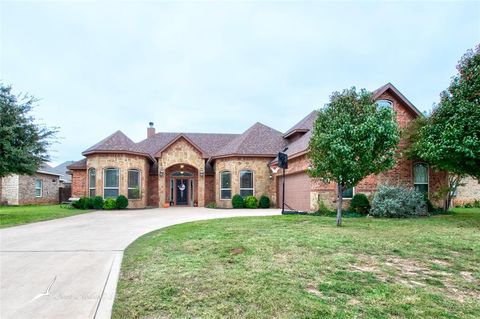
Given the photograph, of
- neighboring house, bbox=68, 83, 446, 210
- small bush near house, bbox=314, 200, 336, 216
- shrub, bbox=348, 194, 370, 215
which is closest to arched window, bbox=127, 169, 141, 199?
neighboring house, bbox=68, 83, 446, 210

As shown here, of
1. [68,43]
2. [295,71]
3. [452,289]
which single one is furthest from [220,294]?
[295,71]

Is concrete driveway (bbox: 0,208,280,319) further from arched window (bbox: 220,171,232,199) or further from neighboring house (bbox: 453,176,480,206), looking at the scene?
neighboring house (bbox: 453,176,480,206)

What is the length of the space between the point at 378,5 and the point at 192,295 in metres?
14.1

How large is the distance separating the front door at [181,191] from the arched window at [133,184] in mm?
3803

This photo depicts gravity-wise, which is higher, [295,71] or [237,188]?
[295,71]

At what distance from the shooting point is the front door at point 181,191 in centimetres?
2497

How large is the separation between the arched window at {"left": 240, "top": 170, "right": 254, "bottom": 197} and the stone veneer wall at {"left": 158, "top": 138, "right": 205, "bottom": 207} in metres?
3.51

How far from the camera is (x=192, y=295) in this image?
3.94 meters

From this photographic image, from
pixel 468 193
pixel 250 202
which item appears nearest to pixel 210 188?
pixel 250 202

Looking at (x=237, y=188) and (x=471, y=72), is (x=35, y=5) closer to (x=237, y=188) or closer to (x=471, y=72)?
(x=237, y=188)

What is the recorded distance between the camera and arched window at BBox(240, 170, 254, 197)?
21.7 m

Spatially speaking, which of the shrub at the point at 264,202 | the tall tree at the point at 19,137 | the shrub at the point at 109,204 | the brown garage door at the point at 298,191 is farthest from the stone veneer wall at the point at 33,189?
the brown garage door at the point at 298,191

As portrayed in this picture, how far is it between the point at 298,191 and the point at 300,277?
42.7 ft

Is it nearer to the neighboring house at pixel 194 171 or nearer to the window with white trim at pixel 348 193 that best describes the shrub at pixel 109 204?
the neighboring house at pixel 194 171
